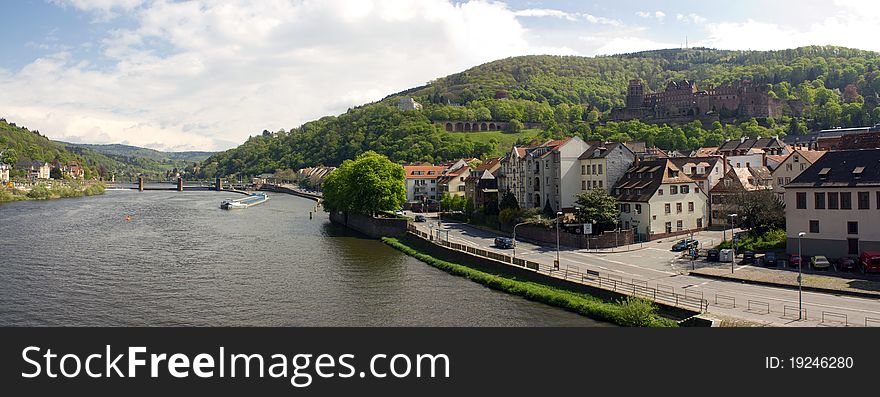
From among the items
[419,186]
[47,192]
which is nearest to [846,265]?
[419,186]

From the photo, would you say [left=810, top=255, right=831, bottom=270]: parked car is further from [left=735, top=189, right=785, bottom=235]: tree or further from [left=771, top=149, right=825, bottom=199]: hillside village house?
[left=771, top=149, right=825, bottom=199]: hillside village house

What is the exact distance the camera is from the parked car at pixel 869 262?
38.4m

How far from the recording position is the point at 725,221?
60.4m

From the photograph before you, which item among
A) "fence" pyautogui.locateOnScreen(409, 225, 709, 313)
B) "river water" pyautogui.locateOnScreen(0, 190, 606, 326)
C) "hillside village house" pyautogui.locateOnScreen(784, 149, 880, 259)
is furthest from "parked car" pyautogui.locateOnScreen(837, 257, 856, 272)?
"river water" pyautogui.locateOnScreen(0, 190, 606, 326)

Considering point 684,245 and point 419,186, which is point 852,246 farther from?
point 419,186

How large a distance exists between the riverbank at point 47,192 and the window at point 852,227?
159441 millimetres

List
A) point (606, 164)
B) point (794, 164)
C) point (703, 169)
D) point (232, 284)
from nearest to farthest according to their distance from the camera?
point (232, 284)
point (606, 164)
point (703, 169)
point (794, 164)

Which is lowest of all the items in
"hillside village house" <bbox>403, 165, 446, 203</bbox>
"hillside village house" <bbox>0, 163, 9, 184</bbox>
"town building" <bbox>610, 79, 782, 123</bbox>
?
"hillside village house" <bbox>403, 165, 446, 203</bbox>

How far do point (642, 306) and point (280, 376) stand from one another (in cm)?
1939

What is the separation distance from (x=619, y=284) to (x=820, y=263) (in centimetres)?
1291

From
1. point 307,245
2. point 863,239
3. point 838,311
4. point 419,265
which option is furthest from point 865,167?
point 307,245

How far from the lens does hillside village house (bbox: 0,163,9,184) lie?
17960cm

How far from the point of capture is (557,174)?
70.1m

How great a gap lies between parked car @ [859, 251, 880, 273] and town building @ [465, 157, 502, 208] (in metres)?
46.7
